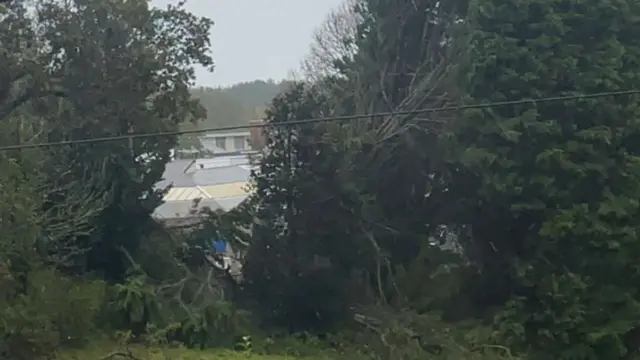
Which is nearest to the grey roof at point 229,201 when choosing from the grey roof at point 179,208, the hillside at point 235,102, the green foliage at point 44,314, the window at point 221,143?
the grey roof at point 179,208

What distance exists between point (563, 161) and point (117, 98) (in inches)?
207

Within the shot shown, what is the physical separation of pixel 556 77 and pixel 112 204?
18.0 ft

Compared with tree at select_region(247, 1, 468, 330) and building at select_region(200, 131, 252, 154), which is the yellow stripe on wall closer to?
building at select_region(200, 131, 252, 154)

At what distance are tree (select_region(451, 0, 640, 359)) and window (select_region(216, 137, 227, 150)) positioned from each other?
8.55 meters

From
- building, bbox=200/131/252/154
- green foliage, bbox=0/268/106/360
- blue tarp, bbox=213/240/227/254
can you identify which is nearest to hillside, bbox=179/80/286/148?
building, bbox=200/131/252/154

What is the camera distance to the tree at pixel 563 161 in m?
9.56

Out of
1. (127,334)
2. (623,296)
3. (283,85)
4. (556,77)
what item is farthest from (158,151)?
(623,296)

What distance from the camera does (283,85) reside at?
40.1 feet

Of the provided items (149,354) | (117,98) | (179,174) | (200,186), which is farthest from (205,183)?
(149,354)

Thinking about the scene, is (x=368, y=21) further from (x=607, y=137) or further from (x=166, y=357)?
(x=166, y=357)

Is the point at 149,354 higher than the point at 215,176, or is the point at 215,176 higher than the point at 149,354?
the point at 215,176

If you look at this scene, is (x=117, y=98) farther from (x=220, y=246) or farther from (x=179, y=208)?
(x=179, y=208)

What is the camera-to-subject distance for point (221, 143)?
60.7 ft

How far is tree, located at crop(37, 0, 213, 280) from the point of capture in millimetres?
10562
